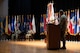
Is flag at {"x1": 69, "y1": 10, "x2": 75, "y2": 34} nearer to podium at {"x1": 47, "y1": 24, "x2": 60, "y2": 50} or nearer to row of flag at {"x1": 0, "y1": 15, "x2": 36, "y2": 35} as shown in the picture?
row of flag at {"x1": 0, "y1": 15, "x2": 36, "y2": 35}

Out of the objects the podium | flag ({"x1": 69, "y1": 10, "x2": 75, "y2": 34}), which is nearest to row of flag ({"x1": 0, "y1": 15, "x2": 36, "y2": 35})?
flag ({"x1": 69, "y1": 10, "x2": 75, "y2": 34})

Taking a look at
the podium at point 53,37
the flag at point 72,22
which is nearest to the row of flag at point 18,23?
the flag at point 72,22

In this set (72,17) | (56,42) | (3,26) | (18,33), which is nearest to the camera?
(56,42)

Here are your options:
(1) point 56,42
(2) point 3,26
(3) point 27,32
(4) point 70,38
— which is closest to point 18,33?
(3) point 27,32

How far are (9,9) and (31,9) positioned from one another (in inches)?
72.2

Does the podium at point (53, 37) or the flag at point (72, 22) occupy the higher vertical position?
the flag at point (72, 22)

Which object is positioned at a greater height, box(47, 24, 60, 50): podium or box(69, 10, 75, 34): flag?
box(69, 10, 75, 34): flag

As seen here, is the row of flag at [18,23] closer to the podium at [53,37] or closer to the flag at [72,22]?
the flag at [72,22]

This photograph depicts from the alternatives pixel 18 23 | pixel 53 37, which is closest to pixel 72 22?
pixel 18 23

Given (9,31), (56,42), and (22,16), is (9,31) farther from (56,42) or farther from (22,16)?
(56,42)

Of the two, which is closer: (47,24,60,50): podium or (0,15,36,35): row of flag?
(47,24,60,50): podium

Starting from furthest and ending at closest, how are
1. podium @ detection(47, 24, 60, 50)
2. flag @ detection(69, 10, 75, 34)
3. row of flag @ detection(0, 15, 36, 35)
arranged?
1. row of flag @ detection(0, 15, 36, 35)
2. flag @ detection(69, 10, 75, 34)
3. podium @ detection(47, 24, 60, 50)

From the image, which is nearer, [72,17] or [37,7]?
[72,17]

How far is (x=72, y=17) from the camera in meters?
14.0
